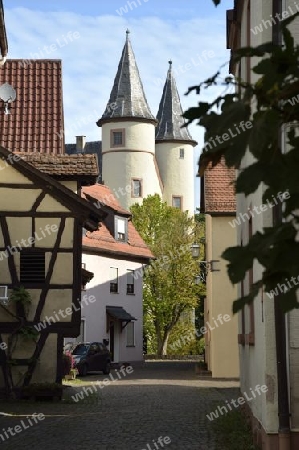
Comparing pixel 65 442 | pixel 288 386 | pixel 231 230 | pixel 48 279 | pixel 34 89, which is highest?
pixel 34 89

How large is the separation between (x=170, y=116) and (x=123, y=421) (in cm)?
5847

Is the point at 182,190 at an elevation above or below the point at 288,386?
above

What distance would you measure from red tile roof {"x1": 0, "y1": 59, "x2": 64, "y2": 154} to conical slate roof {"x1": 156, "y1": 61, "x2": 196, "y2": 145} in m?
42.4

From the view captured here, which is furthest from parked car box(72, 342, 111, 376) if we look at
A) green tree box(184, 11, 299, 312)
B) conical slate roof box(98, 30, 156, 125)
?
conical slate roof box(98, 30, 156, 125)

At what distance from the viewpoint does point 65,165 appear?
72.4 feet

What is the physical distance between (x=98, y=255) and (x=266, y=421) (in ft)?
107

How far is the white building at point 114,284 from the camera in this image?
40281mm

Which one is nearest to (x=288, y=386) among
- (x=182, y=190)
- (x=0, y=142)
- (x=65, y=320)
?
(x=65, y=320)

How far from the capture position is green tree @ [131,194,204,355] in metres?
52.7

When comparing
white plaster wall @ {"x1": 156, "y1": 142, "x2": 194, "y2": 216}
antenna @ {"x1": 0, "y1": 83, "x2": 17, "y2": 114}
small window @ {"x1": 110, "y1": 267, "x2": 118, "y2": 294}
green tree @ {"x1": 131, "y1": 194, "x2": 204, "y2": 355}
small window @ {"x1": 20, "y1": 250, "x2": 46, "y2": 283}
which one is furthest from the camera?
white plaster wall @ {"x1": 156, "y1": 142, "x2": 194, "y2": 216}

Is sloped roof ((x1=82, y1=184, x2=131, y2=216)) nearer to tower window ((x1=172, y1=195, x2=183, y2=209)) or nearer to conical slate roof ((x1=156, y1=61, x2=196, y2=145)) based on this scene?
conical slate roof ((x1=156, y1=61, x2=196, y2=145))

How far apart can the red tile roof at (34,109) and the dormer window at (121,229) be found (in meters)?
18.3

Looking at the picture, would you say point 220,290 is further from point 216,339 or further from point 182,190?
point 182,190

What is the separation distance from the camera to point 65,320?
64.4ft
